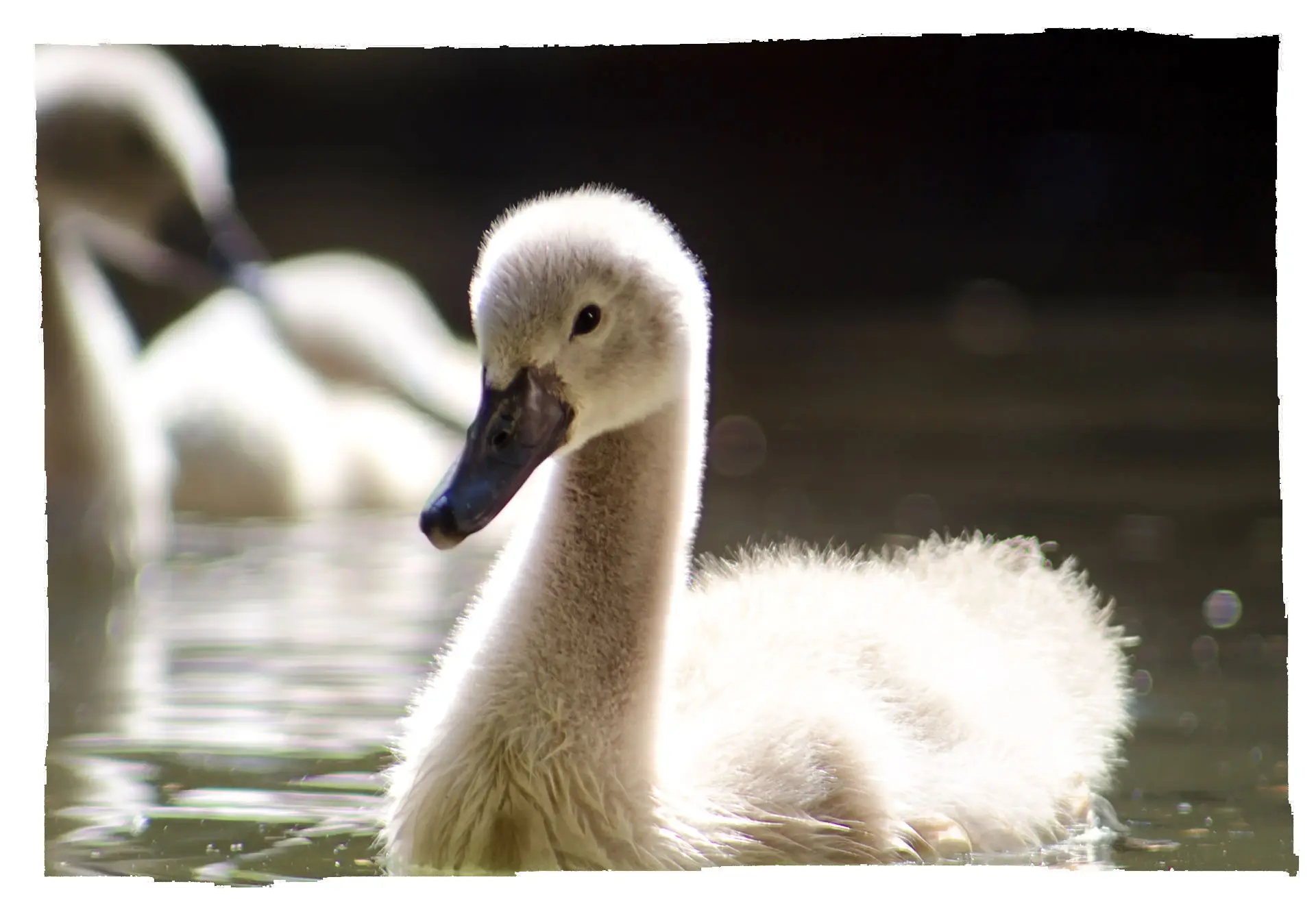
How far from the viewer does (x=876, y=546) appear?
14.1ft

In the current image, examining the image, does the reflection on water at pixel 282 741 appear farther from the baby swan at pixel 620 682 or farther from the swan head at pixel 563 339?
the swan head at pixel 563 339

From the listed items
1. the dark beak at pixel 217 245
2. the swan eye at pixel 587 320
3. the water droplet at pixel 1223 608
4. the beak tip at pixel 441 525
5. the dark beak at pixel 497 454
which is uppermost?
the dark beak at pixel 217 245

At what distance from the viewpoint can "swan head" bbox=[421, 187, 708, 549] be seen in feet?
10.3

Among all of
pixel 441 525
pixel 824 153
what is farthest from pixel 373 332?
pixel 441 525

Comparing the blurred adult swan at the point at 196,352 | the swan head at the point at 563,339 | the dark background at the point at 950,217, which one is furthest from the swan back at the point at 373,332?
the swan head at the point at 563,339

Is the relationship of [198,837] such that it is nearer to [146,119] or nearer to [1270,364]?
[146,119]

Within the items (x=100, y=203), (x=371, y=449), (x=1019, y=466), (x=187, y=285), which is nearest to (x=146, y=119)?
(x=100, y=203)

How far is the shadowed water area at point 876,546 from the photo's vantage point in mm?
3396

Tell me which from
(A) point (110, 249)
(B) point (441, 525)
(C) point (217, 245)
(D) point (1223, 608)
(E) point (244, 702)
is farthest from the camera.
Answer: (C) point (217, 245)

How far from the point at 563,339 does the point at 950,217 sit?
36.4 inches

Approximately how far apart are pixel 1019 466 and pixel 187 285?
1.63 metres

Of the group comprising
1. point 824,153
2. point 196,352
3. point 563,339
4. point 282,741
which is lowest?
point 282,741

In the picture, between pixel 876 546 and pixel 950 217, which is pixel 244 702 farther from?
pixel 950 217

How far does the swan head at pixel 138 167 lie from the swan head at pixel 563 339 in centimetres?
83
